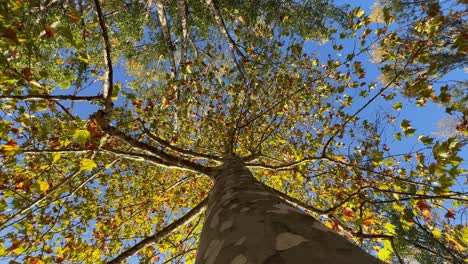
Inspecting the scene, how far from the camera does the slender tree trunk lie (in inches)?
35.0

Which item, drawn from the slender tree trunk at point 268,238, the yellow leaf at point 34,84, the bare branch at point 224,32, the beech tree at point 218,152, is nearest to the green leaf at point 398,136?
the beech tree at point 218,152

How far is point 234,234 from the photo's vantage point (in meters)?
1.24

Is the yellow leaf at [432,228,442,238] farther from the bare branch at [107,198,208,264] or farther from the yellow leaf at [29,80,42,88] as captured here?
the yellow leaf at [29,80,42,88]

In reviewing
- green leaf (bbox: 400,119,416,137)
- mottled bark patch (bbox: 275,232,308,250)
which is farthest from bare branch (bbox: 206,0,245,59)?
mottled bark patch (bbox: 275,232,308,250)

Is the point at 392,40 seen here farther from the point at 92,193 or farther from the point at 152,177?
the point at 92,193

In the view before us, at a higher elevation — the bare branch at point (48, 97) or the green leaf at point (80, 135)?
the bare branch at point (48, 97)

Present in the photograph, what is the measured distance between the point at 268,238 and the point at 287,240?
74 millimetres

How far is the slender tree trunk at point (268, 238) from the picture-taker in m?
0.89

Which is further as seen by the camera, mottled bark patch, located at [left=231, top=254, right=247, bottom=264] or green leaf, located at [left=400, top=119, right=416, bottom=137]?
green leaf, located at [left=400, top=119, right=416, bottom=137]

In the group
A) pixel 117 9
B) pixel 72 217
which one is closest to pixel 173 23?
pixel 117 9

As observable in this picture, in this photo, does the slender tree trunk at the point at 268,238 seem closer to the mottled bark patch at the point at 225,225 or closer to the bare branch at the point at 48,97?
the mottled bark patch at the point at 225,225

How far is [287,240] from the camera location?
3.35ft

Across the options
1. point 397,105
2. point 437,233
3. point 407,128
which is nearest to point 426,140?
point 407,128

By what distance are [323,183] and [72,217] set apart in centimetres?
532
